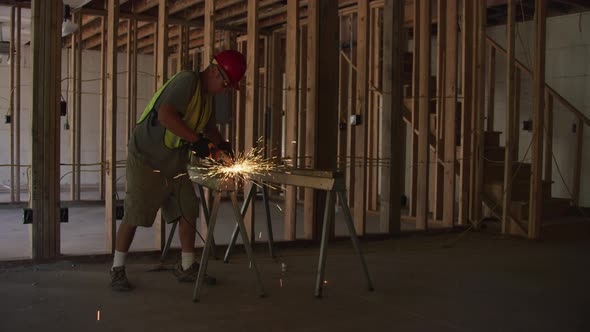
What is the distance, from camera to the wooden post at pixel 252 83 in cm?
468

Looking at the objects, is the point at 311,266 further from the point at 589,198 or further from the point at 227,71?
the point at 589,198

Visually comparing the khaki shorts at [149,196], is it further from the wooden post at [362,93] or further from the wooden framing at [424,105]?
the wooden framing at [424,105]

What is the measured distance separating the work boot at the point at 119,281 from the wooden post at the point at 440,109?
3892 millimetres

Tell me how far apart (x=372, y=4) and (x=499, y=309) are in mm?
5248

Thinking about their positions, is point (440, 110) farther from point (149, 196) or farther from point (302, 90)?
Answer: point (149, 196)

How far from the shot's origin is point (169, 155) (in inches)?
136

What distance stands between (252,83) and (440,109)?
2.48 m

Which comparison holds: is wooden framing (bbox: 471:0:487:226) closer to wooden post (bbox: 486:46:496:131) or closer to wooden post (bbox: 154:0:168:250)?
wooden post (bbox: 486:46:496:131)

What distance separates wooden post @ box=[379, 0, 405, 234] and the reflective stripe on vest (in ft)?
7.85

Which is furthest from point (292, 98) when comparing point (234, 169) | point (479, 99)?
point (479, 99)

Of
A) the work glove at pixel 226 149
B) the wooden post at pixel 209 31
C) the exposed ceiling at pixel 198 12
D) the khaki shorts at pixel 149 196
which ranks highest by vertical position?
the exposed ceiling at pixel 198 12

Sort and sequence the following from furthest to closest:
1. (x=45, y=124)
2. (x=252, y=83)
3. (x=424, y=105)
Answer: (x=424, y=105)
(x=252, y=83)
(x=45, y=124)

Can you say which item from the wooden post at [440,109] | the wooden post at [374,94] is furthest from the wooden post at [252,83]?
the wooden post at [374,94]

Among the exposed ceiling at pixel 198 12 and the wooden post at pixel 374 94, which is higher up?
the exposed ceiling at pixel 198 12
